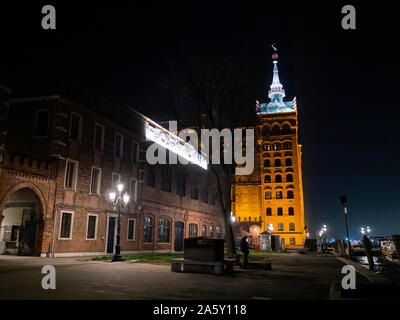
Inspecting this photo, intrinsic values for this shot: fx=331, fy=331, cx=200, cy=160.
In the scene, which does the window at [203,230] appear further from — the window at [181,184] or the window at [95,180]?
the window at [95,180]

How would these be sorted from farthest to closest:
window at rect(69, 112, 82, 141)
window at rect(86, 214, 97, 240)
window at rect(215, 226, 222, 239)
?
window at rect(215, 226, 222, 239) → window at rect(86, 214, 97, 240) → window at rect(69, 112, 82, 141)

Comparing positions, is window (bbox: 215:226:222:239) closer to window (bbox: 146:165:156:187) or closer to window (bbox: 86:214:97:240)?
window (bbox: 146:165:156:187)

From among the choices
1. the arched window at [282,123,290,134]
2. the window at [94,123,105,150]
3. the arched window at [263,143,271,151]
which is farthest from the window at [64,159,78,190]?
the arched window at [282,123,290,134]

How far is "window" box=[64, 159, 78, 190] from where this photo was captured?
21148 millimetres

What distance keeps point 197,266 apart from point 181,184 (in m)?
24.9

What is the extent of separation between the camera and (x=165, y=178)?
33.7 m

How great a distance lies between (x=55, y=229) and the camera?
19.5 meters

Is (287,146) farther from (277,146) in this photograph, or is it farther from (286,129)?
(286,129)

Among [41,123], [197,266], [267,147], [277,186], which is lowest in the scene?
[197,266]

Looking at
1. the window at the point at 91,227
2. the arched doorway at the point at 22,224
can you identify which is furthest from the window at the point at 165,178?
the arched doorway at the point at 22,224

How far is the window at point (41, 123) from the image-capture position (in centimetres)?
2089

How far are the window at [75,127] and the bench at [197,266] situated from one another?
42.7 feet

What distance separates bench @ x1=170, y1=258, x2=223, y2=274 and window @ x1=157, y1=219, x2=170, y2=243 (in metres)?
19.2

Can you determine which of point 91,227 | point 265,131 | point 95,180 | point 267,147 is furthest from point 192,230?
point 265,131
